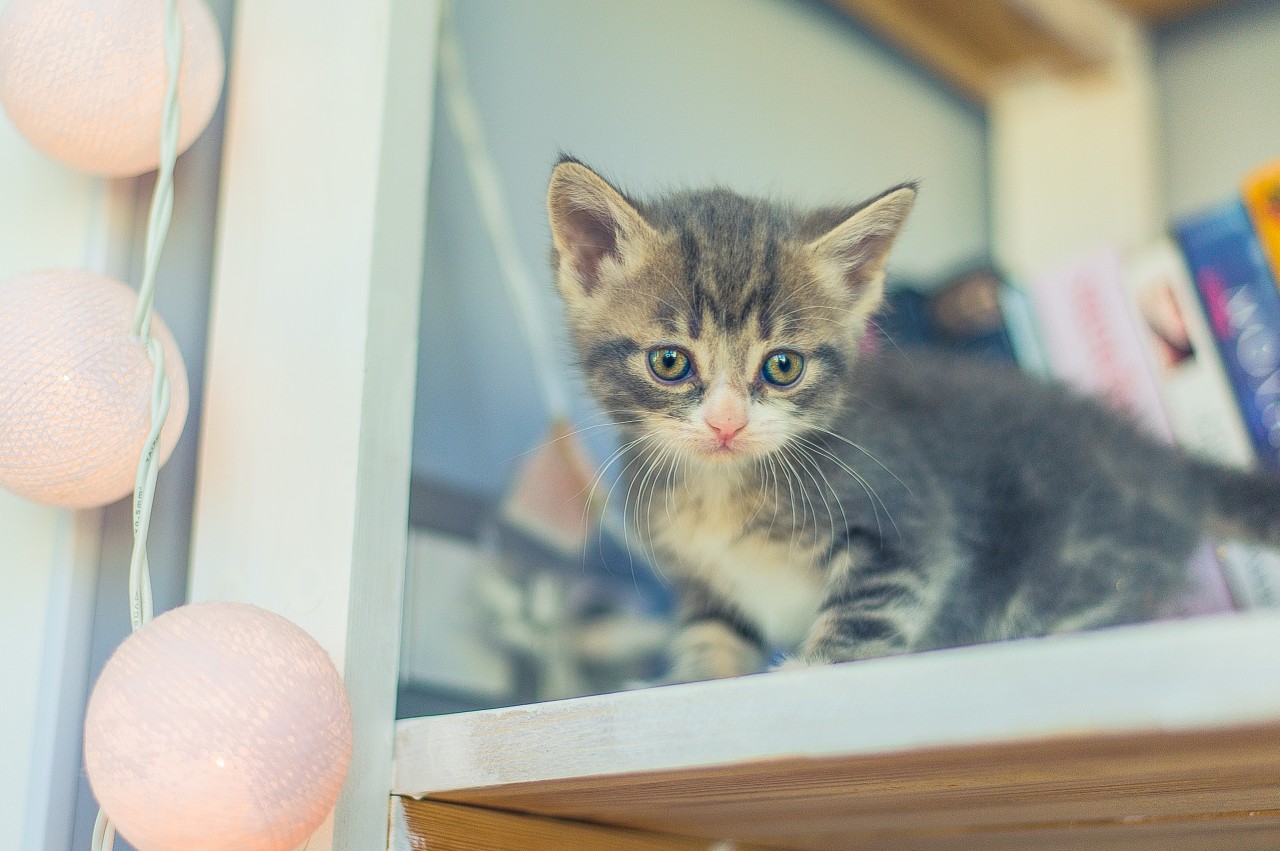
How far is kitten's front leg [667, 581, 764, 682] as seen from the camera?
0.94 m

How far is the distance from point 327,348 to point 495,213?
15.7 inches

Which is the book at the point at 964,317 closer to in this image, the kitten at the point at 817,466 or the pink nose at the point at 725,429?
the kitten at the point at 817,466

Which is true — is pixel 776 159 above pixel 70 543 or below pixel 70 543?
above

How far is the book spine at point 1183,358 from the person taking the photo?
1.10m

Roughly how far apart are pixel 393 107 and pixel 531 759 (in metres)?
0.43

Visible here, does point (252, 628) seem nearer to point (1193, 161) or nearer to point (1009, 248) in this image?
point (1009, 248)

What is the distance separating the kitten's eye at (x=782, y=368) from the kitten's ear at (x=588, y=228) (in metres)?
0.13

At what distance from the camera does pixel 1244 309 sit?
107cm

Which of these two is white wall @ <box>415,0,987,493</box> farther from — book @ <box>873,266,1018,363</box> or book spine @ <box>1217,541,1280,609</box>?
book spine @ <box>1217,541,1280,609</box>

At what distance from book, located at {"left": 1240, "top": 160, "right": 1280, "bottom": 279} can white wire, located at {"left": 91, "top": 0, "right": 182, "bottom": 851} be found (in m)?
0.95

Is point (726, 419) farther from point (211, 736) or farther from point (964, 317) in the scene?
point (964, 317)

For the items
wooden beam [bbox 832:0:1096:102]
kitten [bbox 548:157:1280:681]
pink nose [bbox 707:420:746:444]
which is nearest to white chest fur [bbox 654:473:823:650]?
kitten [bbox 548:157:1280:681]

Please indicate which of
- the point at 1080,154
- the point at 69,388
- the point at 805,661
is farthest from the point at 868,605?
the point at 1080,154

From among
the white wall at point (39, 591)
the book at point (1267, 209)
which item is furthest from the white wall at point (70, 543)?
the book at point (1267, 209)
